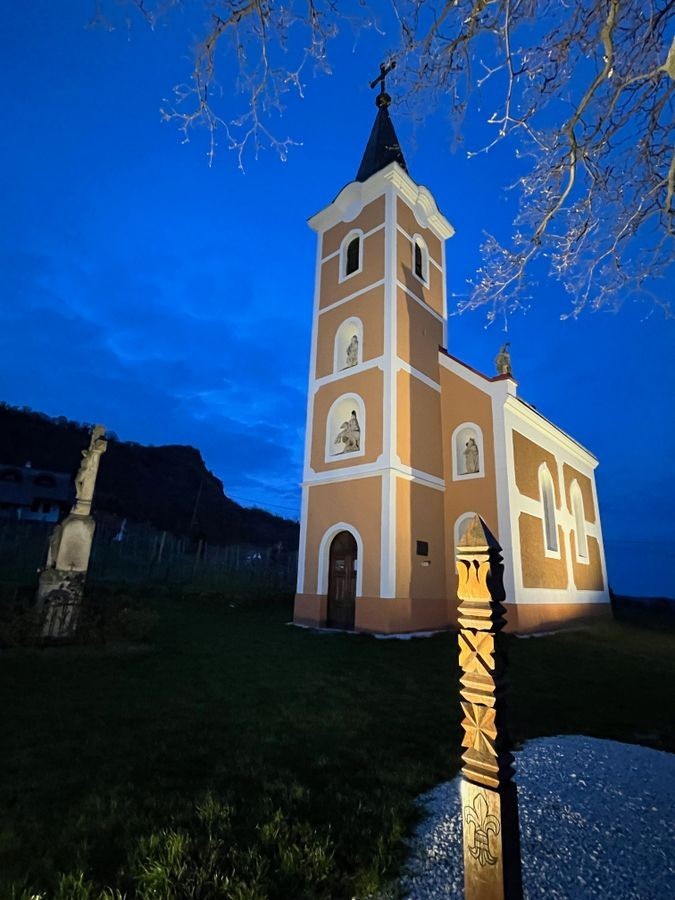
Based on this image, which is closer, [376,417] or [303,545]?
[376,417]

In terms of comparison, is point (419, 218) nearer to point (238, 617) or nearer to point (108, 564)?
point (238, 617)

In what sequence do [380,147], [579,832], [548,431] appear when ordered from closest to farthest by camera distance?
[579,832], [548,431], [380,147]

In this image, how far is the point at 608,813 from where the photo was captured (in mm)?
3148

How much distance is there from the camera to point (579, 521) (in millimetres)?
20344

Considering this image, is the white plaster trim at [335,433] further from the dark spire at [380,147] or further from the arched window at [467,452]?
the dark spire at [380,147]

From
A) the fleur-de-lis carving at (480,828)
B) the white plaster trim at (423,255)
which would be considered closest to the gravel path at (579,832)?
the fleur-de-lis carving at (480,828)

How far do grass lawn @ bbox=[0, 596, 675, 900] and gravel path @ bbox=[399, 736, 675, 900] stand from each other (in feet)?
0.74

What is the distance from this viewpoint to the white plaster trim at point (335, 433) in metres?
14.1

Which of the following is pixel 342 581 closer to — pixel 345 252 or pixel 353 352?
pixel 353 352

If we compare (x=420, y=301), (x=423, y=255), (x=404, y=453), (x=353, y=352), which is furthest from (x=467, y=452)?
(x=423, y=255)

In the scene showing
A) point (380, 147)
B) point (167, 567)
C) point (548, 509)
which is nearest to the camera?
point (548, 509)

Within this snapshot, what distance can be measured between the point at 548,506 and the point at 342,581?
8732 millimetres

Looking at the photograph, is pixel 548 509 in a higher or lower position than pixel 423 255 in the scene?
lower

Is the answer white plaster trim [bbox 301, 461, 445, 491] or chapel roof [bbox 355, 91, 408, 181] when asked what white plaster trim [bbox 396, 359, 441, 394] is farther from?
chapel roof [bbox 355, 91, 408, 181]
